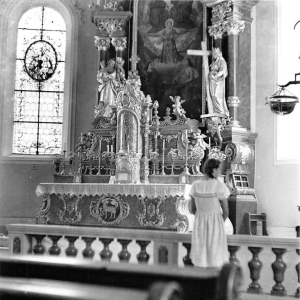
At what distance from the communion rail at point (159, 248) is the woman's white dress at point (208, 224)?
10cm

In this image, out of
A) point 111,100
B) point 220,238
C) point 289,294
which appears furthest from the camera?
point 111,100

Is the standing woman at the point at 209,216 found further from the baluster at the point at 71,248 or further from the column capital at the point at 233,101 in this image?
the column capital at the point at 233,101

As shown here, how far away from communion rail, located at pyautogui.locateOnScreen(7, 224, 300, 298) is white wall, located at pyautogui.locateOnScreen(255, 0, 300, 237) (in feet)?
14.2

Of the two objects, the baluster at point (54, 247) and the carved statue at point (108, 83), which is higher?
the carved statue at point (108, 83)

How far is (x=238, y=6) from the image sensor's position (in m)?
12.1

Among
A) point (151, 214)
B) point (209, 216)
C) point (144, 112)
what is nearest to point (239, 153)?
point (144, 112)

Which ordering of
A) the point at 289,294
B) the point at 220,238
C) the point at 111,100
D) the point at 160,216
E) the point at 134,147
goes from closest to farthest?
the point at 289,294, the point at 220,238, the point at 160,216, the point at 134,147, the point at 111,100

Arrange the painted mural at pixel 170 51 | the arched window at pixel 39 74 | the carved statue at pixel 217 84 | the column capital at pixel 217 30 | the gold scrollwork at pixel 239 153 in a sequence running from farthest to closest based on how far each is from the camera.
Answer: the arched window at pixel 39 74, the painted mural at pixel 170 51, the column capital at pixel 217 30, the carved statue at pixel 217 84, the gold scrollwork at pixel 239 153

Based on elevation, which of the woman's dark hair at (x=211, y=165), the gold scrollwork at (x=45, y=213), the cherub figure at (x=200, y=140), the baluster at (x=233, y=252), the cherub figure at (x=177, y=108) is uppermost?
the cherub figure at (x=177, y=108)

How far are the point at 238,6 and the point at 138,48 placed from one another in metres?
2.66

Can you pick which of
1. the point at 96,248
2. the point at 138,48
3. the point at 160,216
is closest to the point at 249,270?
the point at 96,248

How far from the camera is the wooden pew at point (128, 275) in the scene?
357 cm

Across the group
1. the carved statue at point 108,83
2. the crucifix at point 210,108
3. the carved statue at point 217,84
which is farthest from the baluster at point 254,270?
the carved statue at point 108,83

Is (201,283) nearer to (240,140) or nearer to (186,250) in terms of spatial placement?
(186,250)
